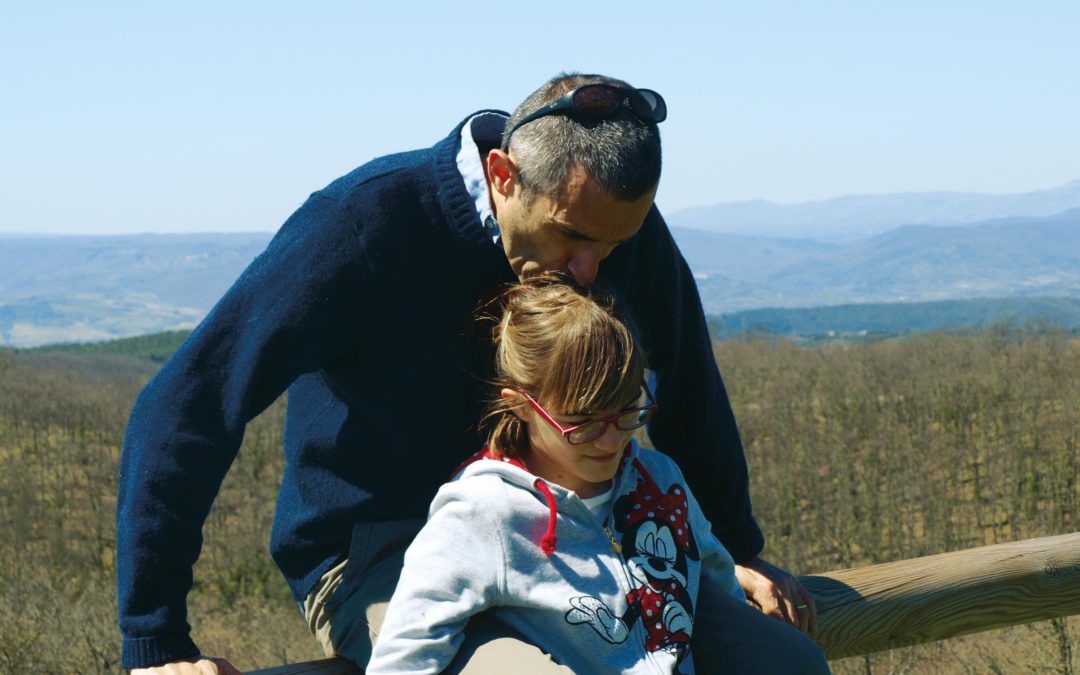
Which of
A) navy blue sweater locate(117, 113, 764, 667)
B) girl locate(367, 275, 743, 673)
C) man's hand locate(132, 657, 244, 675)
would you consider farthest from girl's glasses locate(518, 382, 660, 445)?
man's hand locate(132, 657, 244, 675)

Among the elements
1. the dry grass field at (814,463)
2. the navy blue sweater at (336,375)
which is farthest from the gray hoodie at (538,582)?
the dry grass field at (814,463)

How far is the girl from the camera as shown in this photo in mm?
1715

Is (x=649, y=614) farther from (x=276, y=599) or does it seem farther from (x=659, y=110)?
(x=276, y=599)

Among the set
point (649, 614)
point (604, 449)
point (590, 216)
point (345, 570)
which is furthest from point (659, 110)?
point (345, 570)

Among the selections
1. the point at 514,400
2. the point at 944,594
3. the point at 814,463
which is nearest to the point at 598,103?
the point at 514,400

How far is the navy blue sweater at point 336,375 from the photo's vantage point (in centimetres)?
180

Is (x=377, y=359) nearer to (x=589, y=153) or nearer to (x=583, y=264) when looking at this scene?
(x=583, y=264)

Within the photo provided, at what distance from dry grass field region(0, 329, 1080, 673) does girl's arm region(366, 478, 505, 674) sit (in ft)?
31.7

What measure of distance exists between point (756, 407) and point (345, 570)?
2079 centimetres

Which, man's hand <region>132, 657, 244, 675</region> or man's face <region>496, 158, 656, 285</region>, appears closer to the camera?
man's hand <region>132, 657, 244, 675</region>

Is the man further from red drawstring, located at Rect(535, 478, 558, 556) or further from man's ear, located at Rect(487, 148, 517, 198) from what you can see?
red drawstring, located at Rect(535, 478, 558, 556)

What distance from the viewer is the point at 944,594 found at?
2574 mm

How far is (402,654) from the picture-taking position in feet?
5.47

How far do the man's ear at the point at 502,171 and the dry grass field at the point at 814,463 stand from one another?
9.55 m
